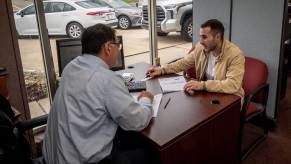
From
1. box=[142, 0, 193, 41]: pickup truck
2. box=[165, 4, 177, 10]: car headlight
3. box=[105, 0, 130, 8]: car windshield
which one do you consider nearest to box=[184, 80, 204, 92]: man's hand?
box=[142, 0, 193, 41]: pickup truck

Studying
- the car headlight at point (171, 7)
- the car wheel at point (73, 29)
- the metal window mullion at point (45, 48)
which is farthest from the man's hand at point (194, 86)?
the car headlight at point (171, 7)

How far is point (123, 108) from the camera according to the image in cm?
133

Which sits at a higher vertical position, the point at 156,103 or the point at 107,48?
the point at 107,48

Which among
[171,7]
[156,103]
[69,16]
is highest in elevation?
[171,7]

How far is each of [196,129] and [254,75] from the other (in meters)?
1.06

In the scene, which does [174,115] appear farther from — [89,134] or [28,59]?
[28,59]

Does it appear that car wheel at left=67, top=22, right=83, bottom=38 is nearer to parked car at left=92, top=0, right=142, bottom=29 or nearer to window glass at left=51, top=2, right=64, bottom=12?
window glass at left=51, top=2, right=64, bottom=12

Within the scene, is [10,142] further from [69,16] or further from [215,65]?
[69,16]

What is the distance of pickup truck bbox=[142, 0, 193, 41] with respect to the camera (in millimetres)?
5109

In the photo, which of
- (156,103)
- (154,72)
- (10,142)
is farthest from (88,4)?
(10,142)

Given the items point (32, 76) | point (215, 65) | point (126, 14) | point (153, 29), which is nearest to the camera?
point (215, 65)

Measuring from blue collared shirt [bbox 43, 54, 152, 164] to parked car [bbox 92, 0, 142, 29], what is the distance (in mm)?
4461

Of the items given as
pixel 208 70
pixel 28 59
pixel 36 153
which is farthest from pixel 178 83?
pixel 28 59

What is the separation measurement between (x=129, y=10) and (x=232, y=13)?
10.8 feet
